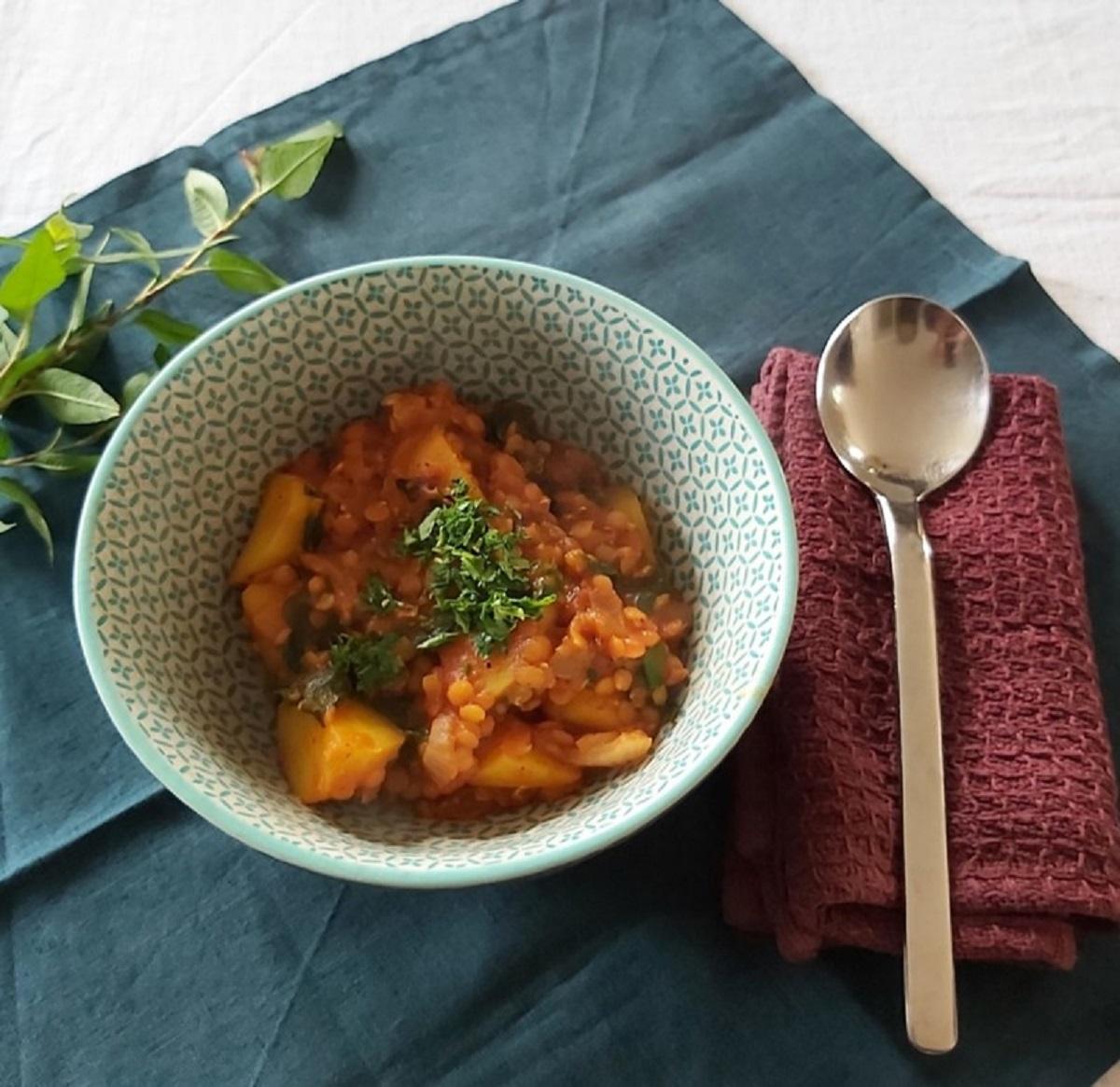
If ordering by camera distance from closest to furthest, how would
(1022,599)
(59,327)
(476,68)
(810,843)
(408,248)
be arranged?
(810,843) → (1022,599) → (59,327) → (408,248) → (476,68)

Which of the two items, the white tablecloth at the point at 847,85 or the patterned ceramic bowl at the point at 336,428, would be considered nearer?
the patterned ceramic bowl at the point at 336,428

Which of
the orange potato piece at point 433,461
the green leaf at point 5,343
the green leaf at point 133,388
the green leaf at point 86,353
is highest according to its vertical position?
the green leaf at point 5,343

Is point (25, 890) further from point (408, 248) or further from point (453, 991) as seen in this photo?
point (408, 248)

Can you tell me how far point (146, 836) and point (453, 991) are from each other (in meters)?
0.28

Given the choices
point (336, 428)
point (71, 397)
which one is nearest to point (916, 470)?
point (336, 428)

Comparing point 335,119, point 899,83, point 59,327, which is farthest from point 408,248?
point 899,83

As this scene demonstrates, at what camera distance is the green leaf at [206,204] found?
1260 mm

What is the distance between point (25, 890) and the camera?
987 millimetres

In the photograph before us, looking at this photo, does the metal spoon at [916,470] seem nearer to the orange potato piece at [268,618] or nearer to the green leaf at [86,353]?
the orange potato piece at [268,618]

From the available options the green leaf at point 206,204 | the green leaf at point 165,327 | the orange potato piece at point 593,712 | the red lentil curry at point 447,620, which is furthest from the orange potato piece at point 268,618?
the green leaf at point 206,204

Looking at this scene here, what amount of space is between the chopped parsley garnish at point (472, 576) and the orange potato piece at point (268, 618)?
4.3 inches

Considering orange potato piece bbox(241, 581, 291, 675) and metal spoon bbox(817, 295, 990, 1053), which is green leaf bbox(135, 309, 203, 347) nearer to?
orange potato piece bbox(241, 581, 291, 675)

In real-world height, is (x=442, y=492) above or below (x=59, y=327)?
below

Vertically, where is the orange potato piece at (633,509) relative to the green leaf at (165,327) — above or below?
below
